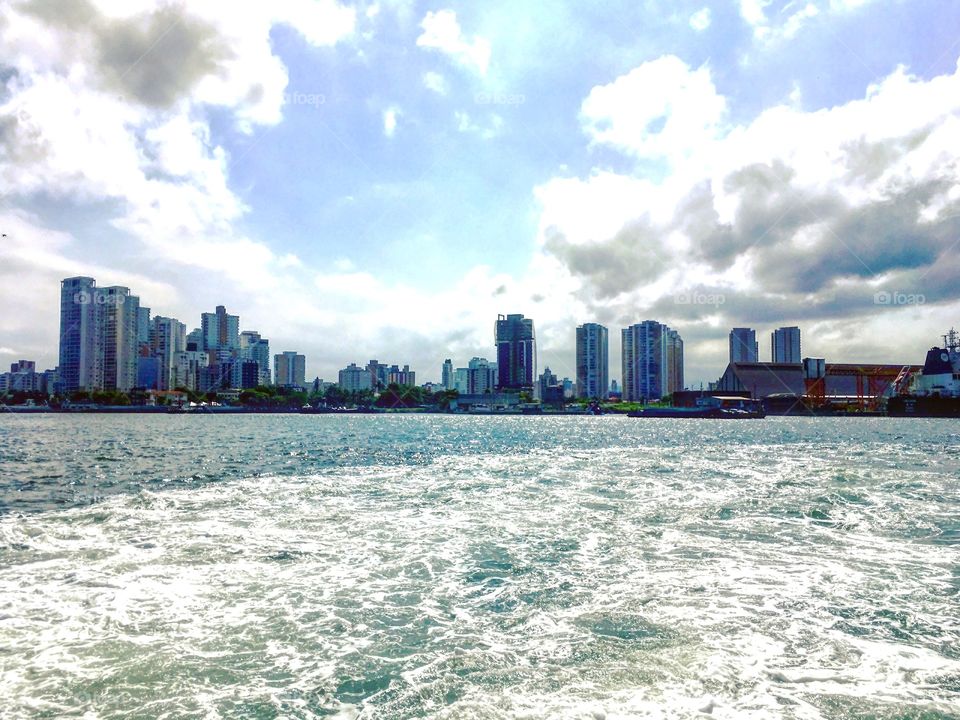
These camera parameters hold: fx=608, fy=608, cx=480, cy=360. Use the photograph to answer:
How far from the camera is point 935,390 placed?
142m

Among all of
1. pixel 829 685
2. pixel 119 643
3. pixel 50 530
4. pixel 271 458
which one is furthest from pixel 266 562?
pixel 271 458

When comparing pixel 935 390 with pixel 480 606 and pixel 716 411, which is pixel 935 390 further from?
pixel 480 606

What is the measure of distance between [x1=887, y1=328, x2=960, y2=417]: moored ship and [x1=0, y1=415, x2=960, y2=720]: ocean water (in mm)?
143629

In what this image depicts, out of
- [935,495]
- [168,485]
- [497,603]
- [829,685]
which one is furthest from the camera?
[168,485]

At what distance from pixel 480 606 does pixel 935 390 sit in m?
170

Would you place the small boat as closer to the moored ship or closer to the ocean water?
the moored ship

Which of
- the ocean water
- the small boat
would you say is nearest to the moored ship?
the small boat

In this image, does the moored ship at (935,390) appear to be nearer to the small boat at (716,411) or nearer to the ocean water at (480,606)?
the small boat at (716,411)

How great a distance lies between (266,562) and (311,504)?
7291mm

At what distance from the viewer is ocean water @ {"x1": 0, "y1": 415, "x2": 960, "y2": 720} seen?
21.7ft

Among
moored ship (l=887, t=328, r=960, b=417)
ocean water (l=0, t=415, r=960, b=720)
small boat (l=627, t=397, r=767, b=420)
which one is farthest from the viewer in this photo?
small boat (l=627, t=397, r=767, b=420)

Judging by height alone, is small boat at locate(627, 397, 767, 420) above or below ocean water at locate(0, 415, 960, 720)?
below

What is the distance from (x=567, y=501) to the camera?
65.5 ft

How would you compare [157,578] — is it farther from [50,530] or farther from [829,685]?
[829,685]
